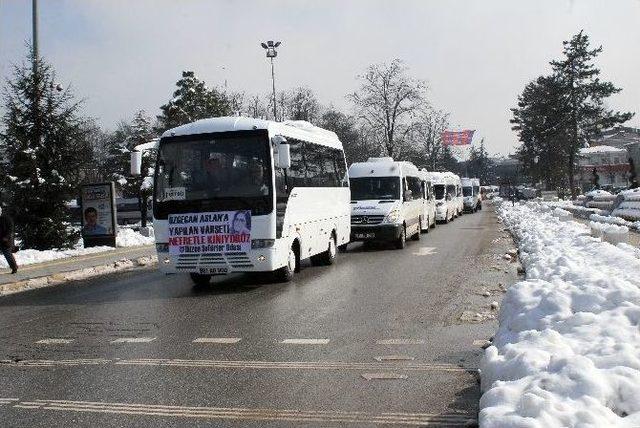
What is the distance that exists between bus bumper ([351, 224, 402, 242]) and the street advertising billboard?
8118 millimetres

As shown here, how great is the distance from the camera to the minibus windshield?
39.5 ft

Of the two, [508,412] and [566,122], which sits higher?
[566,122]

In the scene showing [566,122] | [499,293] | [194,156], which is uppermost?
[566,122]

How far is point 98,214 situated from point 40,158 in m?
2.56

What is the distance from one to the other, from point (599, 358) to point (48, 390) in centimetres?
455

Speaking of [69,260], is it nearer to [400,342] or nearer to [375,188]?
[375,188]

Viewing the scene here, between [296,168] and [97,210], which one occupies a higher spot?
[296,168]

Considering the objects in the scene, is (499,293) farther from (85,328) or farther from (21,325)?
(21,325)

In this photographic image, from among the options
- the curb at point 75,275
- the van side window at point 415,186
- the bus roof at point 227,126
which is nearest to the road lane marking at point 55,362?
the bus roof at point 227,126

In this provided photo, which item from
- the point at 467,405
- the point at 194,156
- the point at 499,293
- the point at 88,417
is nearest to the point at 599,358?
the point at 467,405

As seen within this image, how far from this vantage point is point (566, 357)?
4836mm

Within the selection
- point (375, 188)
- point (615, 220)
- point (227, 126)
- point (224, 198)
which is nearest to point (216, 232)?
point (224, 198)

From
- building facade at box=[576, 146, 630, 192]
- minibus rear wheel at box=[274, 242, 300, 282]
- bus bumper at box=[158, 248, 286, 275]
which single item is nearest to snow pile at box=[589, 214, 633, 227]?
minibus rear wheel at box=[274, 242, 300, 282]

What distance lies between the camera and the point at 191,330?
866cm
